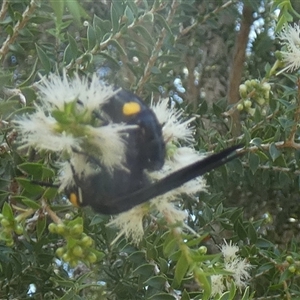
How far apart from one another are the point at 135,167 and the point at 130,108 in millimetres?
42

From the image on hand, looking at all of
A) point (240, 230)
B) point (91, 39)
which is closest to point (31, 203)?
point (91, 39)

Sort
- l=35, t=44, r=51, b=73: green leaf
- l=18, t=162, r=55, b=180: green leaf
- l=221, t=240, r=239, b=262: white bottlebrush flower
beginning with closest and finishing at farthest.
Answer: l=18, t=162, r=55, b=180: green leaf, l=35, t=44, r=51, b=73: green leaf, l=221, t=240, r=239, b=262: white bottlebrush flower

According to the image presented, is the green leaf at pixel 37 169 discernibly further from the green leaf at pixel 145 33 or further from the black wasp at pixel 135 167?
the green leaf at pixel 145 33

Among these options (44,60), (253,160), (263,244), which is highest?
(44,60)

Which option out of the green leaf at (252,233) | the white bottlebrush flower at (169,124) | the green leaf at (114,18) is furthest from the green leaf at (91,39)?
the green leaf at (252,233)

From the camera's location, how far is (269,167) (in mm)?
803

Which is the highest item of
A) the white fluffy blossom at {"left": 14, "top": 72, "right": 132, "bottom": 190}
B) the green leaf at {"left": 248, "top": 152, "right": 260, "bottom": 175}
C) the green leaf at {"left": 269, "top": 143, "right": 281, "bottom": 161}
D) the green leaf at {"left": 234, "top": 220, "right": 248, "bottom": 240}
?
the white fluffy blossom at {"left": 14, "top": 72, "right": 132, "bottom": 190}

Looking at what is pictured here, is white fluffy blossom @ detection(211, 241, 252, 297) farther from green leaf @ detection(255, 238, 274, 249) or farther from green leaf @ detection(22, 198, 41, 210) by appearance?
green leaf @ detection(22, 198, 41, 210)

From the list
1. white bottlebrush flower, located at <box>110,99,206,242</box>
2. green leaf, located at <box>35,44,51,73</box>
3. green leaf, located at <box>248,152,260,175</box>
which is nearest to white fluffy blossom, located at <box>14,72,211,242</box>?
white bottlebrush flower, located at <box>110,99,206,242</box>

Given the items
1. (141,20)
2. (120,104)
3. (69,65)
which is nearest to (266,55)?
(141,20)

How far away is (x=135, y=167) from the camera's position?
15.8 inches

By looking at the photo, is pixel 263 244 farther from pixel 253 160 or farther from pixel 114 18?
pixel 114 18

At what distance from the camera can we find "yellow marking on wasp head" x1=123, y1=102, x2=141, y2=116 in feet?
1.31

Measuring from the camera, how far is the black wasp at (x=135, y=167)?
0.40 meters
